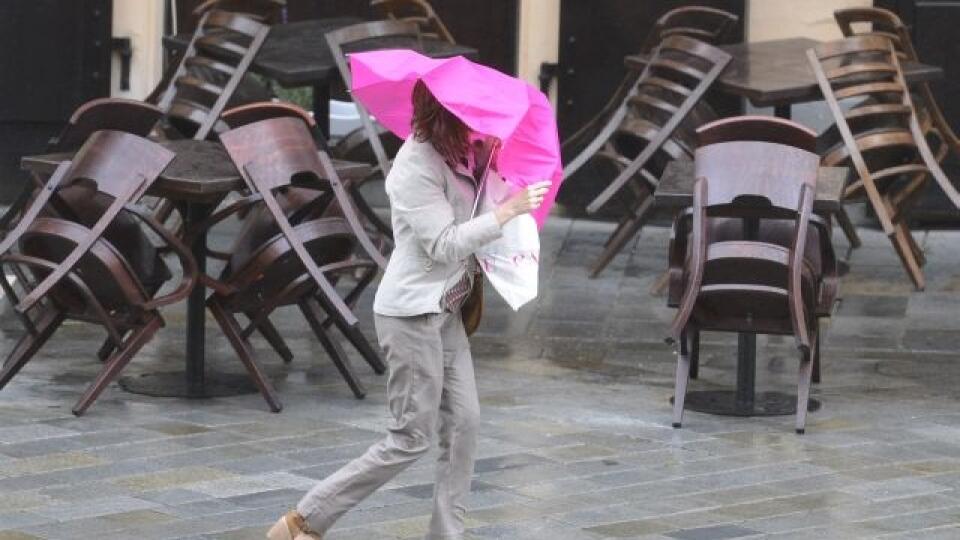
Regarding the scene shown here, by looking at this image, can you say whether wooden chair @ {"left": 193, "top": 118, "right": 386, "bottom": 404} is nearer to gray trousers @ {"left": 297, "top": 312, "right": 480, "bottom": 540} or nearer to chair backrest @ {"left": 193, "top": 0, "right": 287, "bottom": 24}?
gray trousers @ {"left": 297, "top": 312, "right": 480, "bottom": 540}

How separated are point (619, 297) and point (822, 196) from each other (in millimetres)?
3094

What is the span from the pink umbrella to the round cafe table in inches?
82.9

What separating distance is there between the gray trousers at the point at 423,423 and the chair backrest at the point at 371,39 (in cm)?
497

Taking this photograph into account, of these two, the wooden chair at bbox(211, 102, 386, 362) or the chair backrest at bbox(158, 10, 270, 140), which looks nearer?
the wooden chair at bbox(211, 102, 386, 362)

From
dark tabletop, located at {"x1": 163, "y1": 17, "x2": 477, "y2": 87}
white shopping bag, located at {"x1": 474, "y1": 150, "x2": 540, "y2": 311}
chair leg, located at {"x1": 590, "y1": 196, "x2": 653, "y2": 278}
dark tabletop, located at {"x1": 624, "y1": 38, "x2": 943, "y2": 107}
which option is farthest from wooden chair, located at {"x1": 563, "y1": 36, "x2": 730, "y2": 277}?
white shopping bag, located at {"x1": 474, "y1": 150, "x2": 540, "y2": 311}

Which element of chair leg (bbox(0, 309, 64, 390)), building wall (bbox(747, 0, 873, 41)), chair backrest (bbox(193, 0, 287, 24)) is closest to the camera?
chair leg (bbox(0, 309, 64, 390))

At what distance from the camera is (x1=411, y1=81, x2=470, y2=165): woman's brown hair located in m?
6.07

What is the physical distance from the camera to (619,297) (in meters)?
11.4

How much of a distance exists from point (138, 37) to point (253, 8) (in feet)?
5.36

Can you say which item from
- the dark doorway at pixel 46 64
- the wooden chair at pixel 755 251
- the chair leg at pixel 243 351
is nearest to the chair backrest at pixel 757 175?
the wooden chair at pixel 755 251

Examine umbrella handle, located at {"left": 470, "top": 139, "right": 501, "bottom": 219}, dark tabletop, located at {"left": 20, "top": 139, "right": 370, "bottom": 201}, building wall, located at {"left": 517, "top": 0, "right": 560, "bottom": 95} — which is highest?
umbrella handle, located at {"left": 470, "top": 139, "right": 501, "bottom": 219}

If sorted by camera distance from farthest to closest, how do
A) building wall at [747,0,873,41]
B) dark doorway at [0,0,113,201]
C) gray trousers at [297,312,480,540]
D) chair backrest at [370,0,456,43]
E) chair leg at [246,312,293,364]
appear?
1. building wall at [747,0,873,41]
2. dark doorway at [0,0,113,201]
3. chair backrest at [370,0,456,43]
4. chair leg at [246,312,293,364]
5. gray trousers at [297,312,480,540]

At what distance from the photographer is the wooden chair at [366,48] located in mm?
11195

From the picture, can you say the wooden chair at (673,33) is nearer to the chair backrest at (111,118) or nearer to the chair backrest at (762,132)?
the chair backrest at (762,132)
